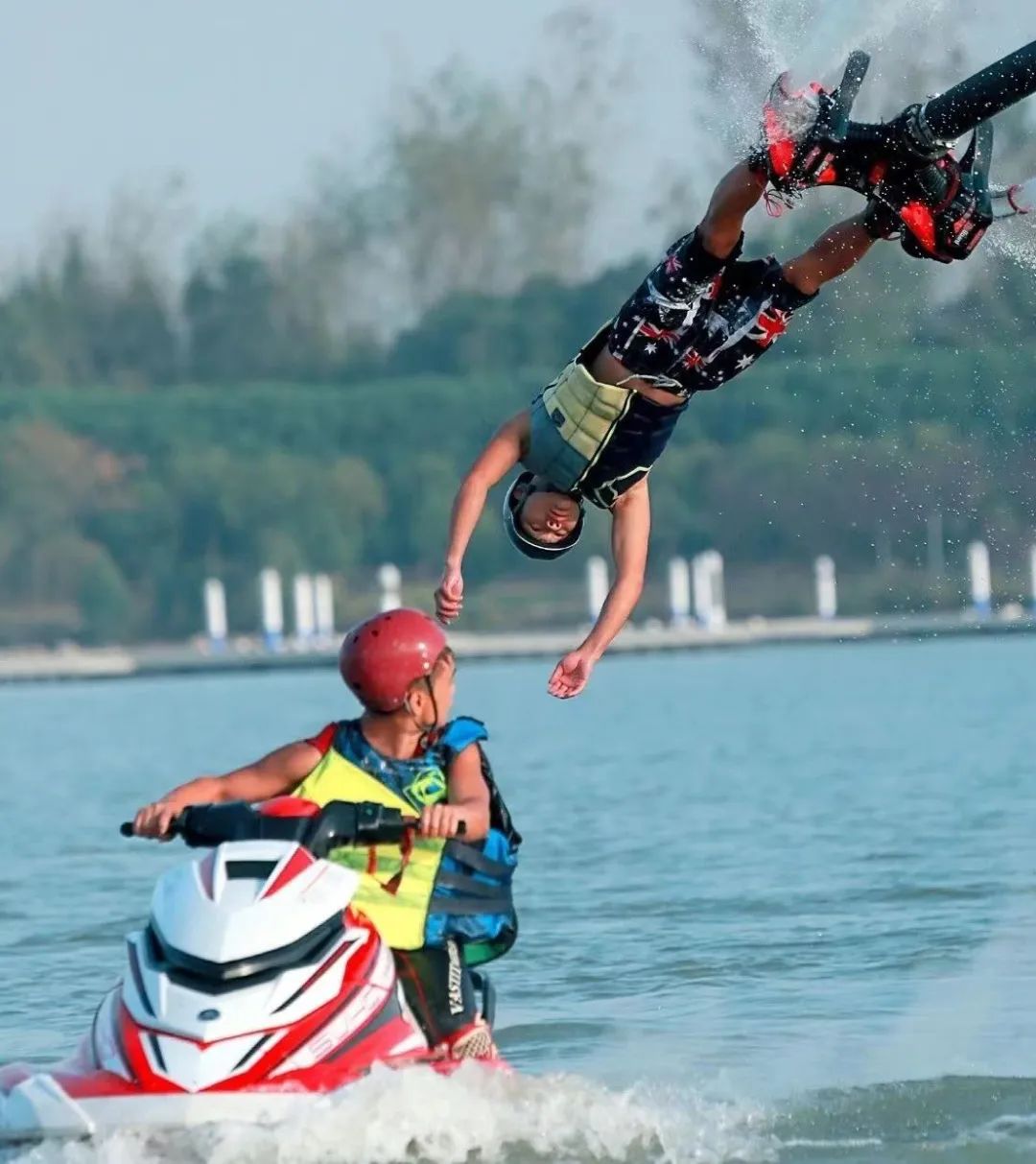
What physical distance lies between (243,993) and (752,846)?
846cm

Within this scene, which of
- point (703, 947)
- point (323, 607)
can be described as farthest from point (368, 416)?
point (703, 947)

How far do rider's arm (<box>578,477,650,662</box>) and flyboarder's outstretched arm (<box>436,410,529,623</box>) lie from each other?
0.38 meters

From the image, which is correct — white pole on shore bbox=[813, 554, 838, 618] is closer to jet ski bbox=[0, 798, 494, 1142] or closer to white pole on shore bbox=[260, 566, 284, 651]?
white pole on shore bbox=[260, 566, 284, 651]

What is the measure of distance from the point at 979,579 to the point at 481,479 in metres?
45.6

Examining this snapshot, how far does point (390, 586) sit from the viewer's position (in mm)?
54469

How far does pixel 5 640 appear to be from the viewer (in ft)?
212

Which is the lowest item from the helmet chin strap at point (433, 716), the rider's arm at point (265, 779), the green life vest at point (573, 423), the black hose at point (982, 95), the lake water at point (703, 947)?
the lake water at point (703, 947)

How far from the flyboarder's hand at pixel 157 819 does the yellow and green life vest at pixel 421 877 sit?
1.27 feet

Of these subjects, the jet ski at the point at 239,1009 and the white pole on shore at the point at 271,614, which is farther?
the white pole on shore at the point at 271,614

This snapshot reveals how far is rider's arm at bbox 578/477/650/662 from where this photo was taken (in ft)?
27.7

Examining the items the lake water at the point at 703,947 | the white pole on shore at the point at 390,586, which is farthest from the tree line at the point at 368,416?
the lake water at the point at 703,947

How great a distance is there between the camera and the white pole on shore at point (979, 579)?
172 feet

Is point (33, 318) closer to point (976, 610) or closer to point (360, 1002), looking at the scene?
point (976, 610)

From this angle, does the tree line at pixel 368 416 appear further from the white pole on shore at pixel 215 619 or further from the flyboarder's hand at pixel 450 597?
the flyboarder's hand at pixel 450 597
